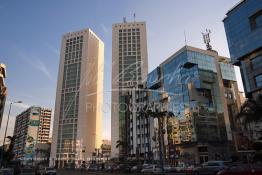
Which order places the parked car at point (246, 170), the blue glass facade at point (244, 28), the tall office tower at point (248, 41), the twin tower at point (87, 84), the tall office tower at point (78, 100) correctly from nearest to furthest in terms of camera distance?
the parked car at point (246, 170) → the tall office tower at point (248, 41) → the blue glass facade at point (244, 28) → the twin tower at point (87, 84) → the tall office tower at point (78, 100)

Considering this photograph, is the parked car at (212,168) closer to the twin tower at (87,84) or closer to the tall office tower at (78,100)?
the twin tower at (87,84)

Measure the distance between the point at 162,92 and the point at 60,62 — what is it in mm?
96438

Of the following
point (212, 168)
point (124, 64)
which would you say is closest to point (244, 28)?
point (212, 168)

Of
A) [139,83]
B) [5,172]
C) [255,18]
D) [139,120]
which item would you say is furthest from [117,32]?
[5,172]

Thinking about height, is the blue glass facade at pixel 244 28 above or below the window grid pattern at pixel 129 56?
below

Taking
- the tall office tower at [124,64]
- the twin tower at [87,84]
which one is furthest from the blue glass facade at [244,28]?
the twin tower at [87,84]

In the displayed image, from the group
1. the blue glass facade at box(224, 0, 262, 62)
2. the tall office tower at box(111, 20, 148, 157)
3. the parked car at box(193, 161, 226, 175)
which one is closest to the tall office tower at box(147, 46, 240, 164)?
the blue glass facade at box(224, 0, 262, 62)

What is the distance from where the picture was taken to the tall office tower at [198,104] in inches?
3295

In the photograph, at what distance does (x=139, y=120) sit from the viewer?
4535 inches

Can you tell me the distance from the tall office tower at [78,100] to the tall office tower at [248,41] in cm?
10213

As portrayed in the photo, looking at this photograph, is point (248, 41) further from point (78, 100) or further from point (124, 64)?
point (78, 100)

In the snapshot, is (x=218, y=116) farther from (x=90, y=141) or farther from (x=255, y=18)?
(x=90, y=141)

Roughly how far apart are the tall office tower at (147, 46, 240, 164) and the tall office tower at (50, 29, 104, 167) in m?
66.0

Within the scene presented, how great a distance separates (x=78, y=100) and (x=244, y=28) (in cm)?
11211
